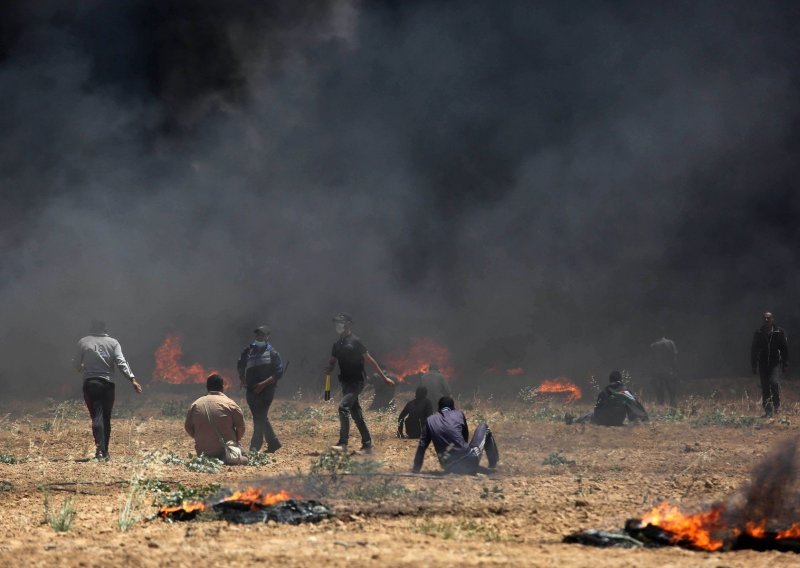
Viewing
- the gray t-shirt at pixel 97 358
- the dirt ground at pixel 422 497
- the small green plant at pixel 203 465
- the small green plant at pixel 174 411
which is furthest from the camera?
the small green plant at pixel 174 411

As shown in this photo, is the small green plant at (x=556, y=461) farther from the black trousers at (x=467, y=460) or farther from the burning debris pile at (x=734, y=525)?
the burning debris pile at (x=734, y=525)

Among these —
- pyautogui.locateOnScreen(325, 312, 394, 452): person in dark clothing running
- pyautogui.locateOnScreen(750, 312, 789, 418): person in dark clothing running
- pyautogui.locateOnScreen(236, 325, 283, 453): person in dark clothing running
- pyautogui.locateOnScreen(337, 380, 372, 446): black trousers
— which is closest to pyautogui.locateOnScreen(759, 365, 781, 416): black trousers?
pyautogui.locateOnScreen(750, 312, 789, 418): person in dark clothing running

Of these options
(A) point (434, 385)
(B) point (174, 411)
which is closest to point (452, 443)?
(A) point (434, 385)

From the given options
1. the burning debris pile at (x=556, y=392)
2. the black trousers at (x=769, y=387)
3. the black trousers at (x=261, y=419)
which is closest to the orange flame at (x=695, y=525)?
the black trousers at (x=261, y=419)

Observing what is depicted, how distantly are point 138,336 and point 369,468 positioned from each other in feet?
78.0

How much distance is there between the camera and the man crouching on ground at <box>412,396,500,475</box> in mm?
8703

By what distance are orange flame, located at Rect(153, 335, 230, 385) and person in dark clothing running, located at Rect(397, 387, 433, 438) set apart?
48.4ft

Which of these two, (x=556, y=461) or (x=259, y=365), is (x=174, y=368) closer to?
(x=259, y=365)

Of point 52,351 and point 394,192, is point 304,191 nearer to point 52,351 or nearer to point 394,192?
point 394,192

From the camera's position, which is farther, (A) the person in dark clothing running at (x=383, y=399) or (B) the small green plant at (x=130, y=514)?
(A) the person in dark clothing running at (x=383, y=399)

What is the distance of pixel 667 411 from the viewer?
57.1 feet

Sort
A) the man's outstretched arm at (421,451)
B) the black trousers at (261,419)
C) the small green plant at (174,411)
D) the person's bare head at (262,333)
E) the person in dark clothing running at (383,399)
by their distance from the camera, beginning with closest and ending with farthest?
the man's outstretched arm at (421,451) < the black trousers at (261,419) < the person's bare head at (262,333) < the person in dark clothing running at (383,399) < the small green plant at (174,411)

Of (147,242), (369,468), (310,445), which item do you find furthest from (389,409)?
(147,242)

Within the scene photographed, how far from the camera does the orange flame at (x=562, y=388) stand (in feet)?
77.5
